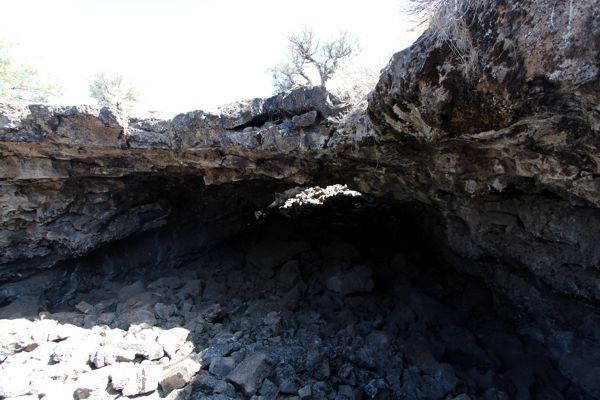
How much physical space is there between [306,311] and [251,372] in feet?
A: 5.03

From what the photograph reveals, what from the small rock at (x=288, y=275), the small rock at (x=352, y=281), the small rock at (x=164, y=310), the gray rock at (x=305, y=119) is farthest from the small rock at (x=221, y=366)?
the gray rock at (x=305, y=119)

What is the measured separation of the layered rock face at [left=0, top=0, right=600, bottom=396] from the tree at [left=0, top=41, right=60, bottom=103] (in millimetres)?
9736

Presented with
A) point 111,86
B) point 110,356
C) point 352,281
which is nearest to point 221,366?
point 110,356

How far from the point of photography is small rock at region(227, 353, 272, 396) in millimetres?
3816

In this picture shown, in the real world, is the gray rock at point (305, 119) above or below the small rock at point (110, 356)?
above

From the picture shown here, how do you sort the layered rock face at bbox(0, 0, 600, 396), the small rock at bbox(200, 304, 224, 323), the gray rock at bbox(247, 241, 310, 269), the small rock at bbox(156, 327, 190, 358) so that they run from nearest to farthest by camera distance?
the layered rock face at bbox(0, 0, 600, 396), the small rock at bbox(156, 327, 190, 358), the small rock at bbox(200, 304, 224, 323), the gray rock at bbox(247, 241, 310, 269)

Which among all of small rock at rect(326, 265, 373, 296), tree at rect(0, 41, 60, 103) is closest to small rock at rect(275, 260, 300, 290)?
small rock at rect(326, 265, 373, 296)

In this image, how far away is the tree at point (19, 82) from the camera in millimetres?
13430

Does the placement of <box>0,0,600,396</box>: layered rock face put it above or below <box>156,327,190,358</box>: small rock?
above

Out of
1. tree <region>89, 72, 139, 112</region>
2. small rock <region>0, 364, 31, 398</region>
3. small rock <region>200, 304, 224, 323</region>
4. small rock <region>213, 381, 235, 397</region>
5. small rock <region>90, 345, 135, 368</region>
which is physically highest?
tree <region>89, 72, 139, 112</region>

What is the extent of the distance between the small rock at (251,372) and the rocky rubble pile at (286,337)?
1cm

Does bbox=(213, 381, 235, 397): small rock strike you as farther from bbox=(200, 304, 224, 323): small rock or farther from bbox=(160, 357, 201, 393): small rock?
bbox=(200, 304, 224, 323): small rock

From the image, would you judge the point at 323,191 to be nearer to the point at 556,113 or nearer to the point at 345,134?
the point at 345,134

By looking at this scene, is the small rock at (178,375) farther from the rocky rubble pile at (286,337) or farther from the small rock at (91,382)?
the small rock at (91,382)
